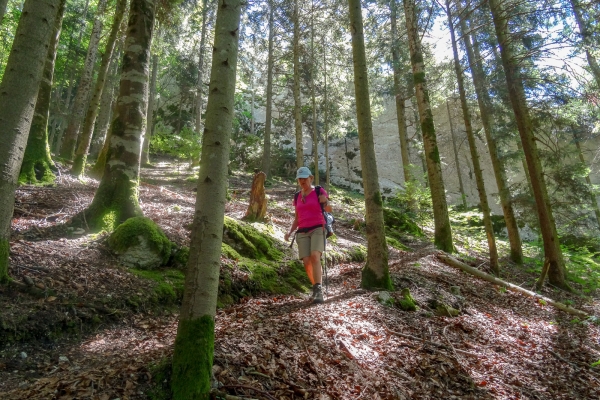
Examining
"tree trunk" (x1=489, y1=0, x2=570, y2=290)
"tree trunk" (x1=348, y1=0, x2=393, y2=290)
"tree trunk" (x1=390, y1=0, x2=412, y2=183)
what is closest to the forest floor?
"tree trunk" (x1=348, y1=0, x2=393, y2=290)

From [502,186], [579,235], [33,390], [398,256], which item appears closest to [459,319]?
[398,256]

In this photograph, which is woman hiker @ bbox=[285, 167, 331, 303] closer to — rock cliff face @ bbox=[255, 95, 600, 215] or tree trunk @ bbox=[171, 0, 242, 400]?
tree trunk @ bbox=[171, 0, 242, 400]

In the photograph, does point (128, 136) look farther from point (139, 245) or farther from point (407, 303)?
point (407, 303)

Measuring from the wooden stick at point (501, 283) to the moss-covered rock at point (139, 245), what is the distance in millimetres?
6743

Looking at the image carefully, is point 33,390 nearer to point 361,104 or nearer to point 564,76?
point 361,104

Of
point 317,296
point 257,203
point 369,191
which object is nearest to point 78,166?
point 257,203

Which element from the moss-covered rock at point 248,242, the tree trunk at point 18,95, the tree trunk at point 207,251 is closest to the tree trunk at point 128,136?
the moss-covered rock at point 248,242

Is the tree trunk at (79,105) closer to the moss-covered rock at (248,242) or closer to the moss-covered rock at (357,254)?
the moss-covered rock at (248,242)

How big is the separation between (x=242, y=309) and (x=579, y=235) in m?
19.2

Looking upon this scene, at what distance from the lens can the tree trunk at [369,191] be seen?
18.3 ft

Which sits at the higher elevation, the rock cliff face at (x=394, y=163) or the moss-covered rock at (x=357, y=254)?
the rock cliff face at (x=394, y=163)

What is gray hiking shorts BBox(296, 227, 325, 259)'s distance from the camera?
5.15 metres

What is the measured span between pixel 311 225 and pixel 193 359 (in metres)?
3.18

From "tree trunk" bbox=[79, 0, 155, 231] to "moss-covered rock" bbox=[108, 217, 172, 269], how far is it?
0.58 metres
